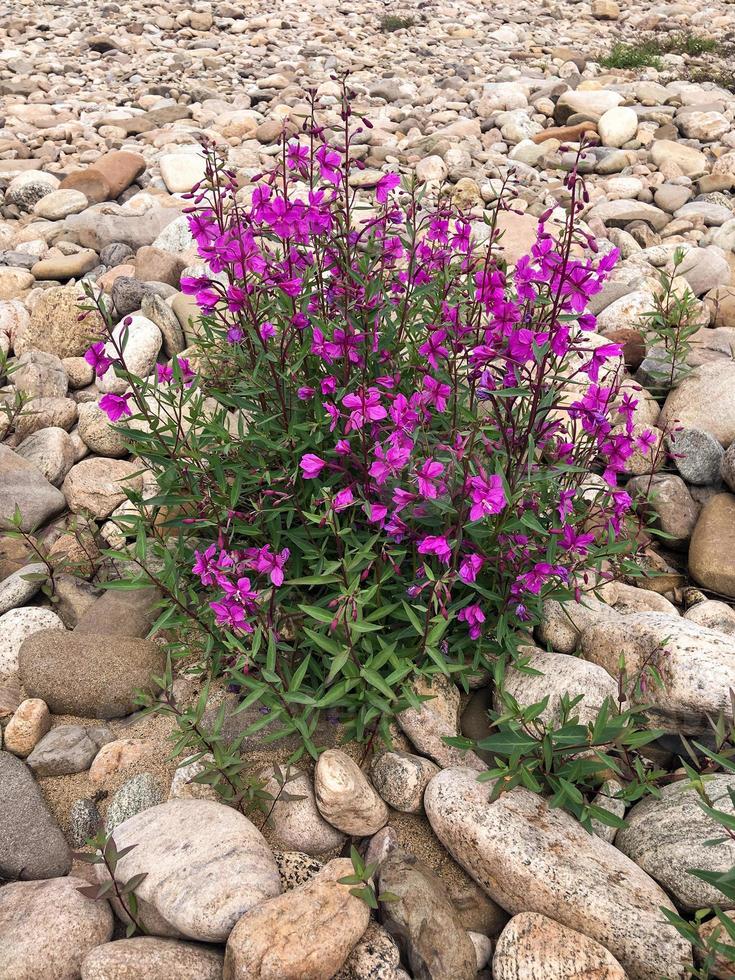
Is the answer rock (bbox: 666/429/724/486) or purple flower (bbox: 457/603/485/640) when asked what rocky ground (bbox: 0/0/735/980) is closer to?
rock (bbox: 666/429/724/486)

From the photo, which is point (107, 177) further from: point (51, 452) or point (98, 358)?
point (98, 358)

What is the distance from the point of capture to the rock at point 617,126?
335 inches

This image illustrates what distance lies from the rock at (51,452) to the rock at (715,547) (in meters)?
3.40

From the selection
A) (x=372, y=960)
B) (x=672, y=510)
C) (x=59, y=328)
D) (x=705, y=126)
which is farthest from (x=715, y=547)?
(x=705, y=126)

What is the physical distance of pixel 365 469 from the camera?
282 cm

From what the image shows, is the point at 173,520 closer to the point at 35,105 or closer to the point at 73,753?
the point at 73,753

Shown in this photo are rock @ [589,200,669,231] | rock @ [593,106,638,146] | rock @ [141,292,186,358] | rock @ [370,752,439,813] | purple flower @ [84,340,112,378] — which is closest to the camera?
purple flower @ [84,340,112,378]

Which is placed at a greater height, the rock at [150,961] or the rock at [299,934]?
the rock at [299,934]

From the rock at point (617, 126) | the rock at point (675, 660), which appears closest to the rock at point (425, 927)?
the rock at point (675, 660)

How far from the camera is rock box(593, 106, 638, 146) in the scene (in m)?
8.51

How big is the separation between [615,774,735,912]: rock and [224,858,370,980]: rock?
1.00 meters

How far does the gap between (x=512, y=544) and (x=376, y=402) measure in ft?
2.51

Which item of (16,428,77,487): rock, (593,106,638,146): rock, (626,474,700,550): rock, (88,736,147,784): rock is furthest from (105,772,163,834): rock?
(593,106,638,146): rock

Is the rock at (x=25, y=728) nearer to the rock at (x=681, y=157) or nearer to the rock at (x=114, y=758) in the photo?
the rock at (x=114, y=758)
